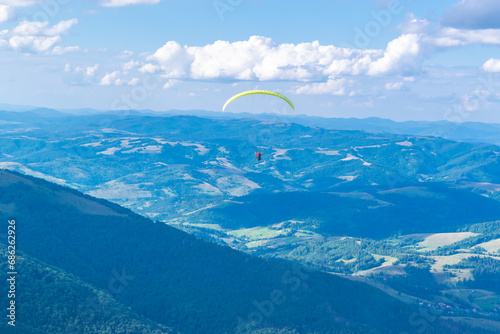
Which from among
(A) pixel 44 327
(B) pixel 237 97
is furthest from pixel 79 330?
(B) pixel 237 97

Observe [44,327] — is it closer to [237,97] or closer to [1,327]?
[1,327]

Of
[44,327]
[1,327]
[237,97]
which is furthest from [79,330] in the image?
[237,97]

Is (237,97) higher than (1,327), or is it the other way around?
(237,97)

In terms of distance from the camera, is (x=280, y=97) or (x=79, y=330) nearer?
(x=280, y=97)

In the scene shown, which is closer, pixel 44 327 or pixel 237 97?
pixel 237 97

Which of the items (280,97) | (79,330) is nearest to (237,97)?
(280,97)

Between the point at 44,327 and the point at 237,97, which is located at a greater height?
the point at 237,97

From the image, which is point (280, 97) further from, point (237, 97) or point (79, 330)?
point (79, 330)

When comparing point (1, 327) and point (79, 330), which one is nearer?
point (1, 327)
